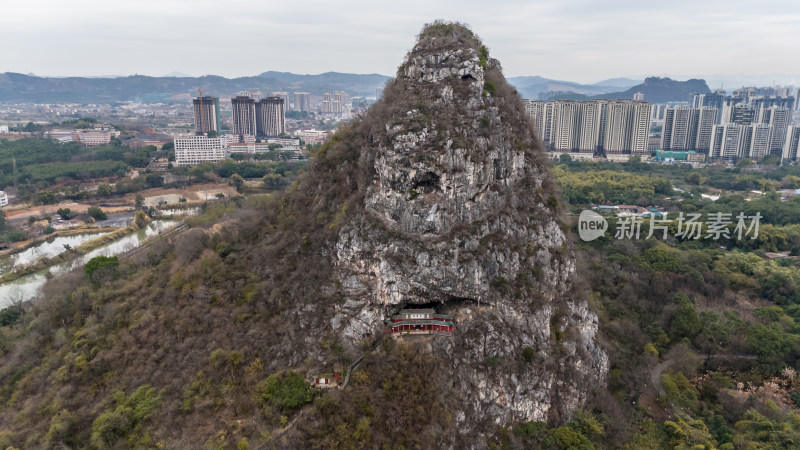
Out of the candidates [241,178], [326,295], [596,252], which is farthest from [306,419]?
[241,178]

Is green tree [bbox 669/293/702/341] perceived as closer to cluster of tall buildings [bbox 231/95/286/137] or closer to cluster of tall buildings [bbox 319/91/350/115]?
cluster of tall buildings [bbox 231/95/286/137]

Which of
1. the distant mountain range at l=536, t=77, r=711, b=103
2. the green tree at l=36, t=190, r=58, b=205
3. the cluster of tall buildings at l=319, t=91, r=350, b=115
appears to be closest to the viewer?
the green tree at l=36, t=190, r=58, b=205

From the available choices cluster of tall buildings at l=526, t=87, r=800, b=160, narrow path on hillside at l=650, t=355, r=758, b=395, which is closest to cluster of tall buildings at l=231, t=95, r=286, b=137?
cluster of tall buildings at l=526, t=87, r=800, b=160

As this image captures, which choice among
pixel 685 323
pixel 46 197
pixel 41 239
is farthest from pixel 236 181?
pixel 685 323

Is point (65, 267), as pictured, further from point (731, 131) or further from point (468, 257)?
point (731, 131)

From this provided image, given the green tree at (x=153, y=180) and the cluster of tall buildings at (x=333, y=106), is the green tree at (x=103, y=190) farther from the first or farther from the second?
the cluster of tall buildings at (x=333, y=106)
